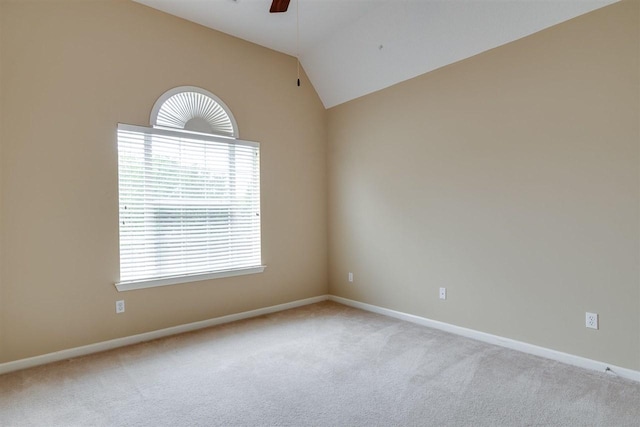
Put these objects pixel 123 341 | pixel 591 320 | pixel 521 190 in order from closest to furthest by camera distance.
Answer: pixel 591 320, pixel 521 190, pixel 123 341

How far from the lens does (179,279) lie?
3420 millimetres

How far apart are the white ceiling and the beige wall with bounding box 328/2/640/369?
131 mm

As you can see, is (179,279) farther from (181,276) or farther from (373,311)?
(373,311)

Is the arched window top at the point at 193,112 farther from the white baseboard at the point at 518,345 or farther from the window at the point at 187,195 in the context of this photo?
the white baseboard at the point at 518,345

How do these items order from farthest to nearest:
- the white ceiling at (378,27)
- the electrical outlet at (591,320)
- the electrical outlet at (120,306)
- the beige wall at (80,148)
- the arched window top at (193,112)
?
the arched window top at (193,112) < the electrical outlet at (120,306) < the white ceiling at (378,27) < the beige wall at (80,148) < the electrical outlet at (591,320)

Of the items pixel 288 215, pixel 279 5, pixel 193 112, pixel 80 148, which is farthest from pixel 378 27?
pixel 80 148

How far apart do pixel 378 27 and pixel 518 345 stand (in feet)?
10.9

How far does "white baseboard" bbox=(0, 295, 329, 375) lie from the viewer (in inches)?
105

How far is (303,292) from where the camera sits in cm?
450

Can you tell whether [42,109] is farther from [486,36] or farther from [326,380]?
[486,36]

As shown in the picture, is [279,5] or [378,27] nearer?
[279,5]

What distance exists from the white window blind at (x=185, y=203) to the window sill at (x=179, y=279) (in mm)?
36

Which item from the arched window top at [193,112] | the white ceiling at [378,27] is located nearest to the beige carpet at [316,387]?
the arched window top at [193,112]

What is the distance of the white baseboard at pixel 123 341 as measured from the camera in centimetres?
266
